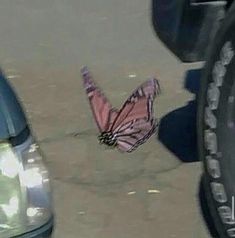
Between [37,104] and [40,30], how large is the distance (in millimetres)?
1391

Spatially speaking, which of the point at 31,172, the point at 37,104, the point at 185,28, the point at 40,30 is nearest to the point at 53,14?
the point at 40,30

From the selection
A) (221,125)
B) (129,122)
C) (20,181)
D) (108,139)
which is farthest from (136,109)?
(20,181)

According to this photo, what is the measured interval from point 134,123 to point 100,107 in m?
0.42

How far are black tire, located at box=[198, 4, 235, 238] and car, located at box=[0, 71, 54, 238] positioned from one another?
132 centimetres

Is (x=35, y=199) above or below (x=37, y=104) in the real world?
above

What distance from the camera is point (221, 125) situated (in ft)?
14.5

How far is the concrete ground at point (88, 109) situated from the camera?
16.6 feet

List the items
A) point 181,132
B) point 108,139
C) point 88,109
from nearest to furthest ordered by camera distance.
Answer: point 108,139 < point 181,132 < point 88,109

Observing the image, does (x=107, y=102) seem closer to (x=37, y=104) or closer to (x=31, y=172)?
(x=37, y=104)

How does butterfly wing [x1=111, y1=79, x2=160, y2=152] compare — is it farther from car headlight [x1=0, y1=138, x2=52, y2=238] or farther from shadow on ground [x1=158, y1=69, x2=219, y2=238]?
car headlight [x1=0, y1=138, x2=52, y2=238]

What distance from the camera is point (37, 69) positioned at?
22.4 feet

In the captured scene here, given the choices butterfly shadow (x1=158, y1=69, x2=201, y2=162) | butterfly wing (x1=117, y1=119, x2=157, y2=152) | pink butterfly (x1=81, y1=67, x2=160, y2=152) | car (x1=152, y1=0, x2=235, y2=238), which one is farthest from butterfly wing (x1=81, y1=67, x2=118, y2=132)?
car (x1=152, y1=0, x2=235, y2=238)

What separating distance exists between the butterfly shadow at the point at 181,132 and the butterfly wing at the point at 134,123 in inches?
4.3

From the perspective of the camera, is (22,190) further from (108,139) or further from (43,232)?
(108,139)
